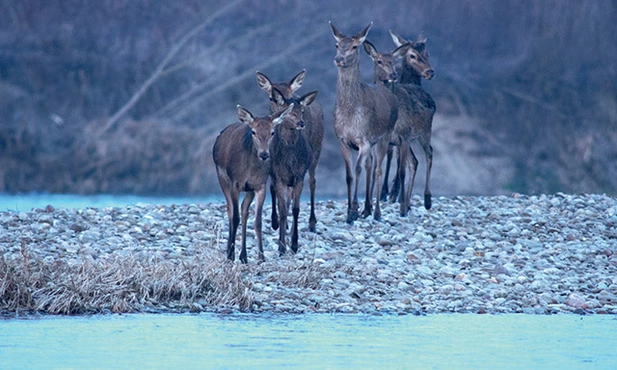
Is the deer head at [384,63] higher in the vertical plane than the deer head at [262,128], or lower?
higher

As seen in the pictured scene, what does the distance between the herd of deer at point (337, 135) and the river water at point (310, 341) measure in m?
2.43

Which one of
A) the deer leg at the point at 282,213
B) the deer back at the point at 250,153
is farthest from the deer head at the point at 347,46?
the deer back at the point at 250,153

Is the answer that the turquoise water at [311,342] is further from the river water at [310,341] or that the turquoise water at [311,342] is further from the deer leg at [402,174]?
the deer leg at [402,174]

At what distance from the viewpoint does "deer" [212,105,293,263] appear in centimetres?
1340

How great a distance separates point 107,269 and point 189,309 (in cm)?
90

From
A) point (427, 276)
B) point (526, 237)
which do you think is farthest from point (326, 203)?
point (427, 276)

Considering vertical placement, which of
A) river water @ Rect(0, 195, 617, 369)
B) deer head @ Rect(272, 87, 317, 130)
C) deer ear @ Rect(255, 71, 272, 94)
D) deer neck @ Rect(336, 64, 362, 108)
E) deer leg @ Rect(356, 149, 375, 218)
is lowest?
river water @ Rect(0, 195, 617, 369)

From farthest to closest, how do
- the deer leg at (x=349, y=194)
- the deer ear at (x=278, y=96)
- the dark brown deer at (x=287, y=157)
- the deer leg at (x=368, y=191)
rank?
the deer leg at (x=368, y=191), the deer leg at (x=349, y=194), the deer ear at (x=278, y=96), the dark brown deer at (x=287, y=157)

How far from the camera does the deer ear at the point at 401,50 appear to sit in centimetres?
1891

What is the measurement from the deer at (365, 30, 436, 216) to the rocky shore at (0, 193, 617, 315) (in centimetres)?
52

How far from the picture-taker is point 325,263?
45.6ft

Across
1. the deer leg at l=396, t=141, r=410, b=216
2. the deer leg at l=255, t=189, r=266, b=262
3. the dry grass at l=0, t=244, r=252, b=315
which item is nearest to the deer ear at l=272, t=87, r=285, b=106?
the deer leg at l=255, t=189, r=266, b=262

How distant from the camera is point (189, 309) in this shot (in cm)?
1177

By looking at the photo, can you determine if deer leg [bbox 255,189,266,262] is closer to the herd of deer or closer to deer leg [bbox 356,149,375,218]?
the herd of deer
